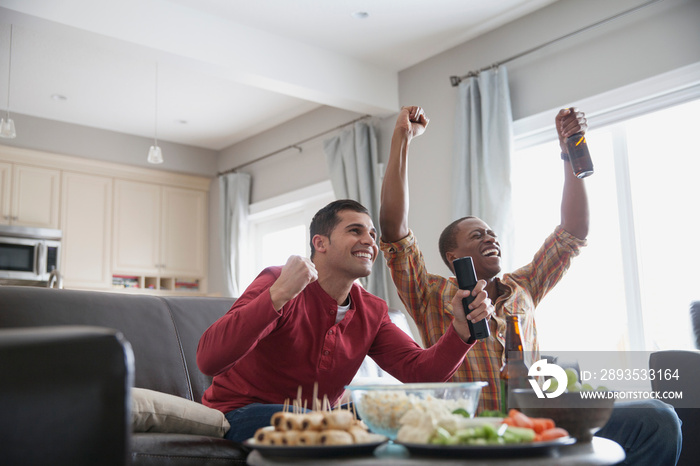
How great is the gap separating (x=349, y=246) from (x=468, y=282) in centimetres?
50

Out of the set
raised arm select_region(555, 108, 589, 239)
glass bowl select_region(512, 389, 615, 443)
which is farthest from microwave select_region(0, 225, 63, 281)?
glass bowl select_region(512, 389, 615, 443)

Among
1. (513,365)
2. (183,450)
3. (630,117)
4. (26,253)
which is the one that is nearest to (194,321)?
(183,450)

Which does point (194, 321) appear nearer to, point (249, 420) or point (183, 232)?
point (249, 420)

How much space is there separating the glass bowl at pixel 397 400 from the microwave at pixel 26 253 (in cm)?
494

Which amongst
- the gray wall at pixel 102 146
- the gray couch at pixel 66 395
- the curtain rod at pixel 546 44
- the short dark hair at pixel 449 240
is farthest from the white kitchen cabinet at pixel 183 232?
the gray couch at pixel 66 395

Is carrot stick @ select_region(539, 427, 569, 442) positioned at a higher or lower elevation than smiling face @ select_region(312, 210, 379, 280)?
lower

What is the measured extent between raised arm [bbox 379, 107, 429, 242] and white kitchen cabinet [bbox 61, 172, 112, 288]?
4.20 meters

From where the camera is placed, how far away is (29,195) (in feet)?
18.7

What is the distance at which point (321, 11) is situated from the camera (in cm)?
401

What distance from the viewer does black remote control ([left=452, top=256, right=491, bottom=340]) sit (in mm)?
1619

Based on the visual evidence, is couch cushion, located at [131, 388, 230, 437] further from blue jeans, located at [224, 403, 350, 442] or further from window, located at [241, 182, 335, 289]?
window, located at [241, 182, 335, 289]

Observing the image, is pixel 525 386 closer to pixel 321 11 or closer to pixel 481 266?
pixel 481 266

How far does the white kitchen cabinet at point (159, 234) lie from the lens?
20.3 ft

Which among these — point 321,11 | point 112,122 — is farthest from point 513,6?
point 112,122
